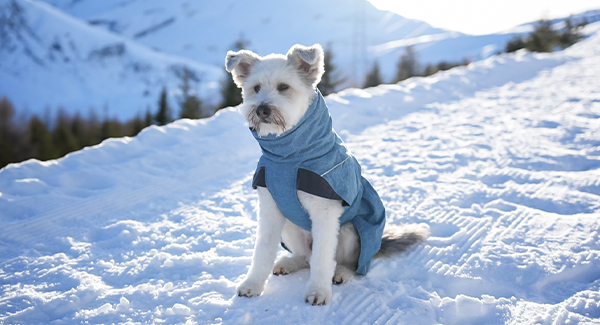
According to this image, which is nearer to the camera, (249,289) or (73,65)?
(249,289)

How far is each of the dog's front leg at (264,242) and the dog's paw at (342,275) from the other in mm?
548

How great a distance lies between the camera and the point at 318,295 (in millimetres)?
2807

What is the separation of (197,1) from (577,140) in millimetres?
197284

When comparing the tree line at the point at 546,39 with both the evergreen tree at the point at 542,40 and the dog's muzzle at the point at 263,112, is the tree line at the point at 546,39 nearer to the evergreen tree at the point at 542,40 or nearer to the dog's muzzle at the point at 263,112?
the evergreen tree at the point at 542,40

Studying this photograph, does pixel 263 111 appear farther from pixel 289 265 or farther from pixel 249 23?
pixel 249 23

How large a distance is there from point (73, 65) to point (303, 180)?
127 meters

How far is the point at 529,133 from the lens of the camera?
22.8 ft

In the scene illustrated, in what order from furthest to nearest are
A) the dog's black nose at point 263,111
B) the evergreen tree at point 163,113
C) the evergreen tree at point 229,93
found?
1. the evergreen tree at point 163,113
2. the evergreen tree at point 229,93
3. the dog's black nose at point 263,111

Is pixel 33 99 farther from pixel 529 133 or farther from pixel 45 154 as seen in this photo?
pixel 529 133

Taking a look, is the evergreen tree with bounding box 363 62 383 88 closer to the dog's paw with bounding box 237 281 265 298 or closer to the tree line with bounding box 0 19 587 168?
the tree line with bounding box 0 19 587 168

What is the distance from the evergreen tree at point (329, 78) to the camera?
927 inches

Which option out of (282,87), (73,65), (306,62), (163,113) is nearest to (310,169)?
(282,87)

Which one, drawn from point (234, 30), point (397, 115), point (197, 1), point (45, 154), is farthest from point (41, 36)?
point (397, 115)

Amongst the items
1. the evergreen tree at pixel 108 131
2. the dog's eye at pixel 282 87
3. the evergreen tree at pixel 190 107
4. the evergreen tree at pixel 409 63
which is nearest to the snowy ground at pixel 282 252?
the dog's eye at pixel 282 87
